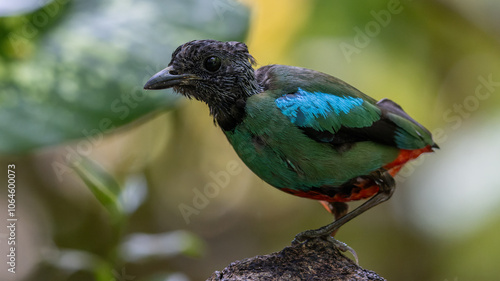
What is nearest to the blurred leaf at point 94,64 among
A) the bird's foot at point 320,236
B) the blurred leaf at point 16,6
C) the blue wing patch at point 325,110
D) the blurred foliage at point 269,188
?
the blurred foliage at point 269,188

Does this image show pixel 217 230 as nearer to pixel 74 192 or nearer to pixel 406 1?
pixel 74 192

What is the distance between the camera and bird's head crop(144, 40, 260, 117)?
253cm

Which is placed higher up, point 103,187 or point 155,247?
point 103,187

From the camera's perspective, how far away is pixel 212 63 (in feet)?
8.45

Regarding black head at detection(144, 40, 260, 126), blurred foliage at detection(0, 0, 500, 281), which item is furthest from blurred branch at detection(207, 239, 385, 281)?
blurred foliage at detection(0, 0, 500, 281)

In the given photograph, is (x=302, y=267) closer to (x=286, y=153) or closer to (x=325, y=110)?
(x=286, y=153)

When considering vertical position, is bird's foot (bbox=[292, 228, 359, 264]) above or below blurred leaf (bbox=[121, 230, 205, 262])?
below

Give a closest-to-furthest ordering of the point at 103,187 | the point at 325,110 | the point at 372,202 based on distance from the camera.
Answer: the point at 325,110, the point at 372,202, the point at 103,187

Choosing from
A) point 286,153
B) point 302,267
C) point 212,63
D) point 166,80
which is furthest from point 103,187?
point 302,267

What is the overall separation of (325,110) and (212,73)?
50cm

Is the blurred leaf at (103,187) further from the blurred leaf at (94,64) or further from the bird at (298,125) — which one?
the bird at (298,125)

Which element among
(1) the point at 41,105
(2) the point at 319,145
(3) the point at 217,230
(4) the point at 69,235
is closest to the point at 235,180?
(3) the point at 217,230

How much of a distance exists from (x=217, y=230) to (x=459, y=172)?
7.43 feet

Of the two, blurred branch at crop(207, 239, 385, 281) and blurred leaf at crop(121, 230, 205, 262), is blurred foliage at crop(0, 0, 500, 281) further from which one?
blurred branch at crop(207, 239, 385, 281)
